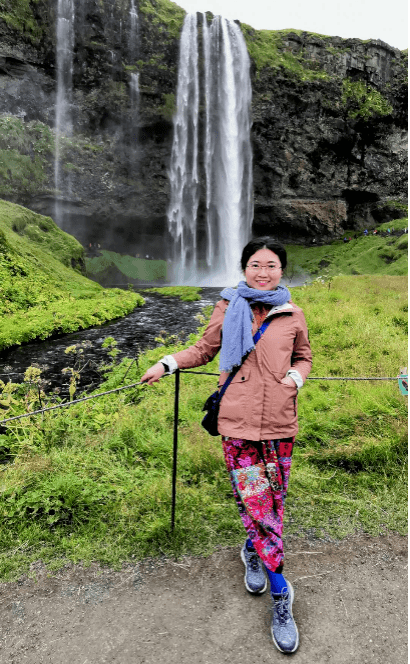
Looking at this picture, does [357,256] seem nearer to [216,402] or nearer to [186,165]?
[186,165]

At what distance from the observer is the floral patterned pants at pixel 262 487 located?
8.26 feet

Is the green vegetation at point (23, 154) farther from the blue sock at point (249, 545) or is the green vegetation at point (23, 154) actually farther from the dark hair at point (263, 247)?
the blue sock at point (249, 545)

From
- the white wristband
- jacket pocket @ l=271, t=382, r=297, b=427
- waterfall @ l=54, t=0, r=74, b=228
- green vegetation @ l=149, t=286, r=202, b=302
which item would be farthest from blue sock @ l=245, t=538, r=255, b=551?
waterfall @ l=54, t=0, r=74, b=228

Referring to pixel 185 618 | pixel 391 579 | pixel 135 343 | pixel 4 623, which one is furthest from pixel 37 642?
pixel 135 343

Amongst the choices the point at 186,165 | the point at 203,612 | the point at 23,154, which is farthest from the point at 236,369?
the point at 186,165

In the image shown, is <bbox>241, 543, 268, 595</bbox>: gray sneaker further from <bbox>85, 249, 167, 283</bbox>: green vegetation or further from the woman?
<bbox>85, 249, 167, 283</bbox>: green vegetation

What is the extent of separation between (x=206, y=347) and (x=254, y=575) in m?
1.60

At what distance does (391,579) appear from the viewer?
2924 millimetres

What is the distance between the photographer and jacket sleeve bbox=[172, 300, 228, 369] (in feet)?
9.20

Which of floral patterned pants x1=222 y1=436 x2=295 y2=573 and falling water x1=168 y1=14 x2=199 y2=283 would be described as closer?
floral patterned pants x1=222 y1=436 x2=295 y2=573

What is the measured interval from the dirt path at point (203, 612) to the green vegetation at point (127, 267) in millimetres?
37793

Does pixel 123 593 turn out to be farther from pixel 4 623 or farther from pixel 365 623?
pixel 365 623

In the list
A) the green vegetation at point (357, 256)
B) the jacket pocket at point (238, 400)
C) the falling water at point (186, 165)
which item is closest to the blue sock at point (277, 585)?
the jacket pocket at point (238, 400)

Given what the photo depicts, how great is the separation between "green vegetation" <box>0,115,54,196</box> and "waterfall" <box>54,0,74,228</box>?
102cm
